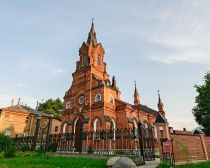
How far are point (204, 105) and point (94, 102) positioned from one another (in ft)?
56.1

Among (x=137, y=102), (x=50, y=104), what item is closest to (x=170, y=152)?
(x=137, y=102)

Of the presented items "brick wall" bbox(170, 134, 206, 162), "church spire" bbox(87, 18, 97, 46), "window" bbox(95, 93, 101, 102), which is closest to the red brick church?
"window" bbox(95, 93, 101, 102)

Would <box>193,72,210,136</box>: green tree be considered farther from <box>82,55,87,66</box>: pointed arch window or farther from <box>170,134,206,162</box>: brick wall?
<box>82,55,87,66</box>: pointed arch window

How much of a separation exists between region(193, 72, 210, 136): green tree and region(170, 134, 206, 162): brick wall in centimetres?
1480

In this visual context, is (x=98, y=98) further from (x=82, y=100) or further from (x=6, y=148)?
(x=6, y=148)

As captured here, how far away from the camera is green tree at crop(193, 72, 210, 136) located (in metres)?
28.1

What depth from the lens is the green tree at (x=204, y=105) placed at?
2810 cm

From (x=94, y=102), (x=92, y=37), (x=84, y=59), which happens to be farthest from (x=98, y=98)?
(x=92, y=37)

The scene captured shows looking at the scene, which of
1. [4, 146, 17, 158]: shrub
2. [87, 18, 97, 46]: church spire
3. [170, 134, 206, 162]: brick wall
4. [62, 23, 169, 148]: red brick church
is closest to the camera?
[170, 134, 206, 162]: brick wall

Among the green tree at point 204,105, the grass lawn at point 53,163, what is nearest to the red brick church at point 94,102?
the green tree at point 204,105

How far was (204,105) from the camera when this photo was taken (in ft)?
93.6

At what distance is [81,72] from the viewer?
3039 cm

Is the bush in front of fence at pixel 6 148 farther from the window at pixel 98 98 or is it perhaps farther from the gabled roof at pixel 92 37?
the gabled roof at pixel 92 37

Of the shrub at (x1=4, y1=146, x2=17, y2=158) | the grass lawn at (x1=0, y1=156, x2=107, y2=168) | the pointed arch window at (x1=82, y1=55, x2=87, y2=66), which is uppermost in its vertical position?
the pointed arch window at (x1=82, y1=55, x2=87, y2=66)
